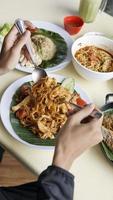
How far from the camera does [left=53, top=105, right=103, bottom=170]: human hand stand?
0.81 metres

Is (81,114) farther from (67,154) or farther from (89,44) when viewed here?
(89,44)

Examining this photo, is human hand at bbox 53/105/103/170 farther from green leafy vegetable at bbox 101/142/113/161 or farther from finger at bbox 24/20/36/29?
finger at bbox 24/20/36/29

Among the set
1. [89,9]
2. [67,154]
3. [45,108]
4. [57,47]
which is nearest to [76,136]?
[67,154]

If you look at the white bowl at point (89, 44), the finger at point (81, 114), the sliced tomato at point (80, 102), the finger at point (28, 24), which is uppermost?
the finger at point (28, 24)

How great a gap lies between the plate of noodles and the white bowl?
5cm

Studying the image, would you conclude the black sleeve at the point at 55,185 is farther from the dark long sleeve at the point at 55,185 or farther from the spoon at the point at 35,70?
the spoon at the point at 35,70

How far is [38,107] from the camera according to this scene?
96 centimetres

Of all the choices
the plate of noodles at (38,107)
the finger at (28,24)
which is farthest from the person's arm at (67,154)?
the finger at (28,24)

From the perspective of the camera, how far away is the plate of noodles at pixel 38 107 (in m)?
0.93

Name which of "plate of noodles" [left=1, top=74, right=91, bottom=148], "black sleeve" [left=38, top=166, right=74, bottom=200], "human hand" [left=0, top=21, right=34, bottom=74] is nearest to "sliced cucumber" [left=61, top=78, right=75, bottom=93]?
"plate of noodles" [left=1, top=74, right=91, bottom=148]

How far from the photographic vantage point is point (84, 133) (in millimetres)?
817

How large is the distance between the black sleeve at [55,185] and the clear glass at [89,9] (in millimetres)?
686

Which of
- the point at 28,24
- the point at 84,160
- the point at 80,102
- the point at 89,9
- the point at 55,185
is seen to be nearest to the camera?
the point at 55,185

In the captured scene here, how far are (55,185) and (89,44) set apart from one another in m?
0.56
